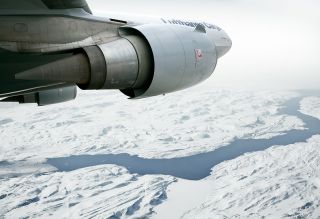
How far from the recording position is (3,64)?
26.4 feet

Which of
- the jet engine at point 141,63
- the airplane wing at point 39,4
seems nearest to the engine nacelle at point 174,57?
the jet engine at point 141,63

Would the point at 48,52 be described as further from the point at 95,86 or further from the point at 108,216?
the point at 108,216

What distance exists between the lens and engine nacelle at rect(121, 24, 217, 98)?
8484 mm

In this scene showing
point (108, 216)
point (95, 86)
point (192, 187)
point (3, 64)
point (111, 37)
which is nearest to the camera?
point (95, 86)

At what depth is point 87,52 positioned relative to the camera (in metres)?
7.33

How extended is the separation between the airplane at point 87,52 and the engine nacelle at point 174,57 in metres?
0.03

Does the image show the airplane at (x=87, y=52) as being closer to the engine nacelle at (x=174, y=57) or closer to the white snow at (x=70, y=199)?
the engine nacelle at (x=174, y=57)

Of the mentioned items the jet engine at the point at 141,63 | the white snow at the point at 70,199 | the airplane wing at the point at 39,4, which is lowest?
the white snow at the point at 70,199

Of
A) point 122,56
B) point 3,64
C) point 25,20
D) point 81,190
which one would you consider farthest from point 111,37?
point 81,190

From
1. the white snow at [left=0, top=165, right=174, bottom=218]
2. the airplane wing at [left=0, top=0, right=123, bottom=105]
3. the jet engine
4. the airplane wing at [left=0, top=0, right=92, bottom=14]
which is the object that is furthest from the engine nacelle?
the white snow at [left=0, top=165, right=174, bottom=218]

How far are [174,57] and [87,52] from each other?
8.54 ft

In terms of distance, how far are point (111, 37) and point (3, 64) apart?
2927mm

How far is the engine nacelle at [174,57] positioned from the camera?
27.8ft

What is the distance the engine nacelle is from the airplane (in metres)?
0.03
